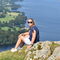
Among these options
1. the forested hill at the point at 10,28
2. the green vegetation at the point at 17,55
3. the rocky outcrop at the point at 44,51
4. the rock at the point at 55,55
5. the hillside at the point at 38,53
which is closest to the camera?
the rock at the point at 55,55

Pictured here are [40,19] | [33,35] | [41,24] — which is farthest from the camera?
[40,19]

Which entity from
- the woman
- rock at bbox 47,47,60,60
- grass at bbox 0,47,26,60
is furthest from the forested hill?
rock at bbox 47,47,60,60

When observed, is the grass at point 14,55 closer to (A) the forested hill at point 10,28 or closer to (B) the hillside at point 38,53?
(B) the hillside at point 38,53

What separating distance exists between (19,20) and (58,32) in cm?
3215

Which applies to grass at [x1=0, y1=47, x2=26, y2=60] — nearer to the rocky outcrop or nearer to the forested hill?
the rocky outcrop

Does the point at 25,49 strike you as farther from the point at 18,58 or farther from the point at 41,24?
the point at 41,24

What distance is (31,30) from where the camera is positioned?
8.63m

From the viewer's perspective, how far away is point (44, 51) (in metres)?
8.24

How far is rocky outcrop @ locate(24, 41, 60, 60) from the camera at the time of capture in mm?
7809

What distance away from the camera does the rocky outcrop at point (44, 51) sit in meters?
7.81

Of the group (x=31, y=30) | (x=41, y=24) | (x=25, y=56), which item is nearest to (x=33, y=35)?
(x=31, y=30)

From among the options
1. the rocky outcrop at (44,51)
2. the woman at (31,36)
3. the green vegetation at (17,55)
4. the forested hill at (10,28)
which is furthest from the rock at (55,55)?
the forested hill at (10,28)

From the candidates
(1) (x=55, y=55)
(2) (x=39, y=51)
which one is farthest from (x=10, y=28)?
(1) (x=55, y=55)

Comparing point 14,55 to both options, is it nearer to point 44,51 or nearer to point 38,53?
point 38,53
